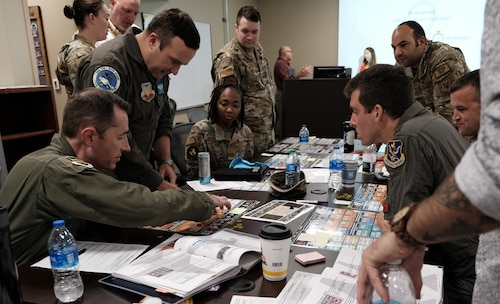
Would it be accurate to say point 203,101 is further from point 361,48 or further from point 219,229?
point 219,229

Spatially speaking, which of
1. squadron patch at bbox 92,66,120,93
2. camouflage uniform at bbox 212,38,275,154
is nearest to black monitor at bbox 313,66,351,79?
camouflage uniform at bbox 212,38,275,154

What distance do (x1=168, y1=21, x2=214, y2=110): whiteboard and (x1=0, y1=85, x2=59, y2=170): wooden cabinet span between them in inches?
65.9

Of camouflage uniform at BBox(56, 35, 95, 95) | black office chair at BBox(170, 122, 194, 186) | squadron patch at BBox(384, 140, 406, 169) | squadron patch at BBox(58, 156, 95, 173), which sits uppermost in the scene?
camouflage uniform at BBox(56, 35, 95, 95)

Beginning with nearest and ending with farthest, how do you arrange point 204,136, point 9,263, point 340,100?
point 9,263 < point 204,136 < point 340,100

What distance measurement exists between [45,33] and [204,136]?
2337 millimetres

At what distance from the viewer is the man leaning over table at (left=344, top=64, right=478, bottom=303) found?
137 cm

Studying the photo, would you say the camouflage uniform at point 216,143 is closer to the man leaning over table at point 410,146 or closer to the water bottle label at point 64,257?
the man leaning over table at point 410,146

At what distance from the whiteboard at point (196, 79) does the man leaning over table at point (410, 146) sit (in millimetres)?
3343

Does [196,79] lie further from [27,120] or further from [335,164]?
[335,164]

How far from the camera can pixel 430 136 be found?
1466mm

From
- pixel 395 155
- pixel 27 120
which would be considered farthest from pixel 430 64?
pixel 27 120

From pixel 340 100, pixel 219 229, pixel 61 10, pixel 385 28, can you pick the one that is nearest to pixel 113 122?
pixel 219 229

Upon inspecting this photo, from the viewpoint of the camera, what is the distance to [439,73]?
2975 millimetres

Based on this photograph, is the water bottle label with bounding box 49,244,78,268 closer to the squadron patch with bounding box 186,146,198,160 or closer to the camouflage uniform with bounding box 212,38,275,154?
the squadron patch with bounding box 186,146,198,160
